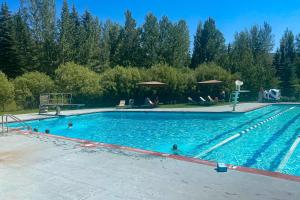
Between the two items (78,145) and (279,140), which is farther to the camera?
(279,140)

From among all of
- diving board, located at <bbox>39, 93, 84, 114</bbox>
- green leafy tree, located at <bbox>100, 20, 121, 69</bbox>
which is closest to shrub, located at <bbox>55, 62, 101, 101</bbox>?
diving board, located at <bbox>39, 93, 84, 114</bbox>

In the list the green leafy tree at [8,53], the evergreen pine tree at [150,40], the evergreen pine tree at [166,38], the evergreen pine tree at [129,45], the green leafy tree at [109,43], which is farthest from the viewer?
the evergreen pine tree at [166,38]

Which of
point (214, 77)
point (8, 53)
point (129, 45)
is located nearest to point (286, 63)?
point (214, 77)

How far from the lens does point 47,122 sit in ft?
55.3

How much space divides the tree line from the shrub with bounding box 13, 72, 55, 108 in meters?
3.62

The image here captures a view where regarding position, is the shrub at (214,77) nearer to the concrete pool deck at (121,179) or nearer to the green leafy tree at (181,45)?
the green leafy tree at (181,45)

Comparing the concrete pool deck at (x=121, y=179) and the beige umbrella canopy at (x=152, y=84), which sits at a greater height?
the beige umbrella canopy at (x=152, y=84)

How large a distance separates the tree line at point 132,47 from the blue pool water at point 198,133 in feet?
25.9

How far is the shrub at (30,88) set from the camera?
21781 mm

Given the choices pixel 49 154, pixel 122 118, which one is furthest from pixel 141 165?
pixel 122 118

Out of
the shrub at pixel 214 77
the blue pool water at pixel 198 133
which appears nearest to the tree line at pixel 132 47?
the shrub at pixel 214 77

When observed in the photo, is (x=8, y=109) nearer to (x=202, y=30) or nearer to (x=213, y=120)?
(x=213, y=120)

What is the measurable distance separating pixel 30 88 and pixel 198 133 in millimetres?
14532

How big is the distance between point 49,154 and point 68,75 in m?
17.5
